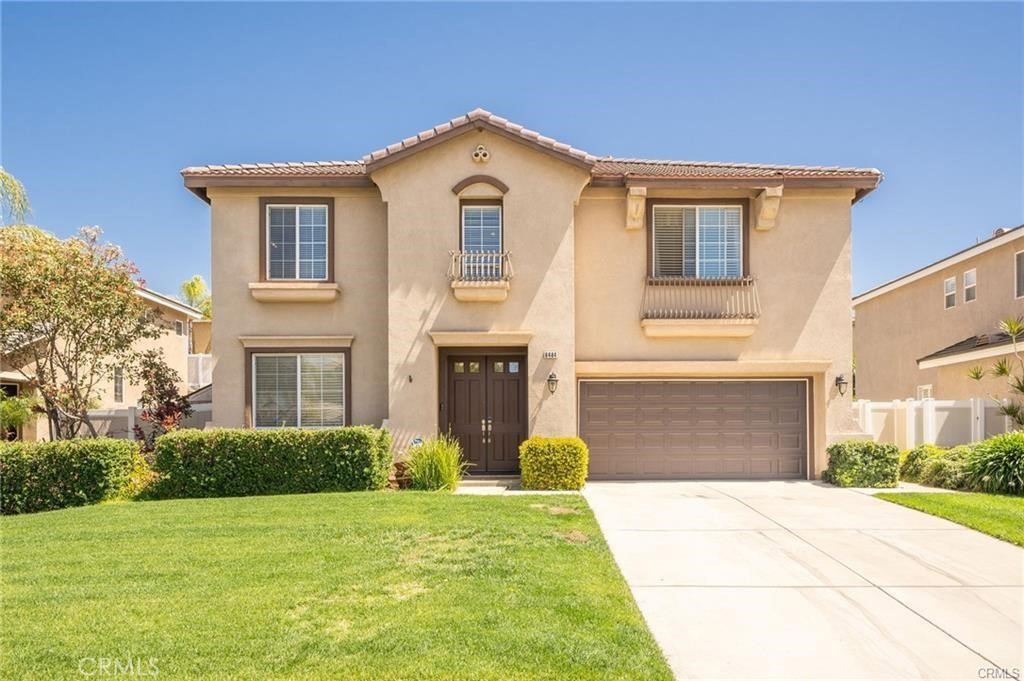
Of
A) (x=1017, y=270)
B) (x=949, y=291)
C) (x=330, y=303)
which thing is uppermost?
(x=1017, y=270)

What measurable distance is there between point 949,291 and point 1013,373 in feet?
17.4

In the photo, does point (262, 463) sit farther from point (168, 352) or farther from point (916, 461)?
point (168, 352)

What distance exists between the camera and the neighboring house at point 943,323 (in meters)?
19.3

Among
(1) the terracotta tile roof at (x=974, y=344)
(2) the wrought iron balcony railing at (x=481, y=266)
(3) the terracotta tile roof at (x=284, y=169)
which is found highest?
(3) the terracotta tile roof at (x=284, y=169)

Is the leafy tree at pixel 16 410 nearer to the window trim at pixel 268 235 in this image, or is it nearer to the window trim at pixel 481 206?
the window trim at pixel 268 235

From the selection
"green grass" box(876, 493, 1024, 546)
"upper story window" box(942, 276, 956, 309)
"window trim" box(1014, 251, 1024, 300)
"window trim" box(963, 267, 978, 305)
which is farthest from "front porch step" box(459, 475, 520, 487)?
"upper story window" box(942, 276, 956, 309)

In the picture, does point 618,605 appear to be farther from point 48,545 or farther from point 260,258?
point 260,258

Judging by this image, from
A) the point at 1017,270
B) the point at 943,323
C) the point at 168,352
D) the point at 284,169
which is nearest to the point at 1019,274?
the point at 1017,270

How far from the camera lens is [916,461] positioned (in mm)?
14797

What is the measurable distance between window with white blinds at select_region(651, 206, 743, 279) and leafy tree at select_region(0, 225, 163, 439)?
1160 cm

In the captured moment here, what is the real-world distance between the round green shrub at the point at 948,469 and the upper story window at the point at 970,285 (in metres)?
8.92

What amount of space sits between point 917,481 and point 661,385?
5.69 meters

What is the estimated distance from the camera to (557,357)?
14234mm

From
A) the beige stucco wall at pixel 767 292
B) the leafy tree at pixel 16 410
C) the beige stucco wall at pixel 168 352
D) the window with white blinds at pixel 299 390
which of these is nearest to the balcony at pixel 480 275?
the beige stucco wall at pixel 767 292
